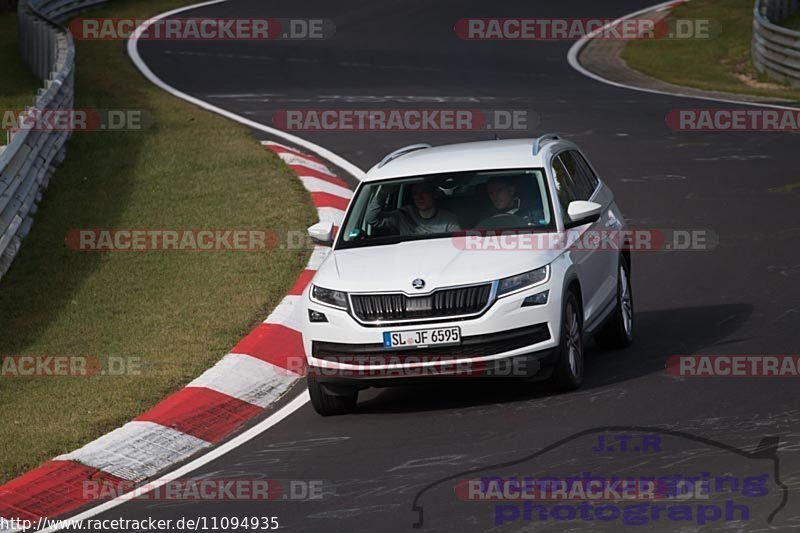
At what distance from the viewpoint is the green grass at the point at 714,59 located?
28469 mm

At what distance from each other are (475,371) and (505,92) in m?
16.7

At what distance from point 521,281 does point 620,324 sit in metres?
1.82

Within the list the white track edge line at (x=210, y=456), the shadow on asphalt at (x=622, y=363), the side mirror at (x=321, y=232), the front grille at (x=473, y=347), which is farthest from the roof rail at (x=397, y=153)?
the front grille at (x=473, y=347)

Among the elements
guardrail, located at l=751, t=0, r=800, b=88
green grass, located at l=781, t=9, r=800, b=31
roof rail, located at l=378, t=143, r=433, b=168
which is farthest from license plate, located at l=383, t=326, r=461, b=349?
green grass, located at l=781, t=9, r=800, b=31

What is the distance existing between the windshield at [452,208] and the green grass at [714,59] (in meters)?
15.8

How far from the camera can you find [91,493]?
29.7 ft

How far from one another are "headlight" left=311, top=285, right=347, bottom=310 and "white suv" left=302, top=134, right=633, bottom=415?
10mm

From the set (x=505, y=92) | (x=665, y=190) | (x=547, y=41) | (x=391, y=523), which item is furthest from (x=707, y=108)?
(x=391, y=523)

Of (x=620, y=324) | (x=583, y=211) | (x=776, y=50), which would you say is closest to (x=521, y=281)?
(x=583, y=211)

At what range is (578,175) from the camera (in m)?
11.9

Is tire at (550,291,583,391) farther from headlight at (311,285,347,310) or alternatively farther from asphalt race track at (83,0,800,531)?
headlight at (311,285,347,310)

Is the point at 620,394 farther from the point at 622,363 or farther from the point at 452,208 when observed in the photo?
the point at 452,208

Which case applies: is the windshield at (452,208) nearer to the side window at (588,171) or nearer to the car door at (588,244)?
the car door at (588,244)

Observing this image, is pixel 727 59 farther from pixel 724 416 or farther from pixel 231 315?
pixel 724 416
